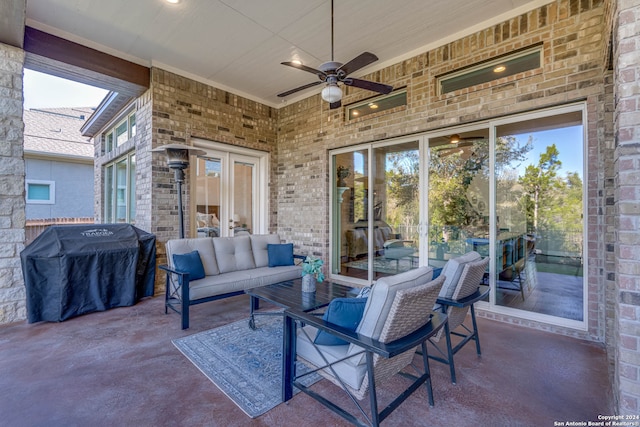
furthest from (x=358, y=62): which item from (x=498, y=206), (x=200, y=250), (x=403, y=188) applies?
(x=200, y=250)

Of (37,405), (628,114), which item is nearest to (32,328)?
(37,405)

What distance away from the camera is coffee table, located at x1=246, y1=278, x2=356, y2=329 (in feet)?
8.65

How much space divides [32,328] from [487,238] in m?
5.38

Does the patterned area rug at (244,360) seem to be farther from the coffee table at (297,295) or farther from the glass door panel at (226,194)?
the glass door panel at (226,194)

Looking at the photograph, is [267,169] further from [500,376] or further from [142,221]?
[500,376]

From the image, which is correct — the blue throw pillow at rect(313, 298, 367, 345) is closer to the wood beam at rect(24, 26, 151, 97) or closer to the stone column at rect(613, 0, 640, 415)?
the stone column at rect(613, 0, 640, 415)

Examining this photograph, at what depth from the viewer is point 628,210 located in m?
1.44

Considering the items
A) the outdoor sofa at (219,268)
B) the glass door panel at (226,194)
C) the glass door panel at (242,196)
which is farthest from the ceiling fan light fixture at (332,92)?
the glass door panel at (242,196)

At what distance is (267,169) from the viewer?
20.1 ft

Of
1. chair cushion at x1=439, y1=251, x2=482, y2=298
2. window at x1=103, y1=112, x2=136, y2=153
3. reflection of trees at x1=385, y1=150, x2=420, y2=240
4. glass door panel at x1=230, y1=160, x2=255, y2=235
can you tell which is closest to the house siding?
window at x1=103, y1=112, x2=136, y2=153

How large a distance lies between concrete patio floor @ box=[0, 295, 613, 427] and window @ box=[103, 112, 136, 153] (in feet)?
11.8

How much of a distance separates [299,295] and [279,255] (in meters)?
1.55

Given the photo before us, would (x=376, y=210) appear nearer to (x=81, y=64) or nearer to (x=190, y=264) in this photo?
(x=190, y=264)

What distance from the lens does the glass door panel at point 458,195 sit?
3.77 meters
